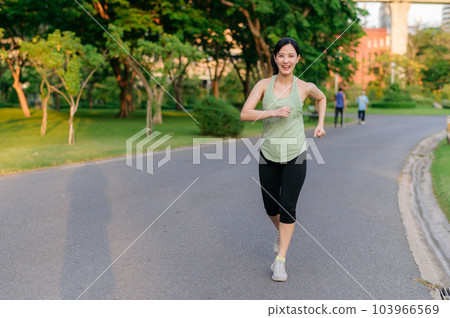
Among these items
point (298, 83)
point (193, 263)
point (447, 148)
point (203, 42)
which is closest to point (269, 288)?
point (193, 263)

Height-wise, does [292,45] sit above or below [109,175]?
above

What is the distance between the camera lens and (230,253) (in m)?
4.66

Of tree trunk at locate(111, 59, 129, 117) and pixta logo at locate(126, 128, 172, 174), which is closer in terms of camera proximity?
pixta logo at locate(126, 128, 172, 174)

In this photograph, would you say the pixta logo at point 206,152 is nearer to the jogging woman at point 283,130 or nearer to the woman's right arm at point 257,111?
the jogging woman at point 283,130

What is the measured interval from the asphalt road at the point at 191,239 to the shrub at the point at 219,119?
836 centimetres

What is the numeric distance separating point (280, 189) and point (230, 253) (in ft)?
2.93

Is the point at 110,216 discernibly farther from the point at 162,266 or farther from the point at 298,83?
the point at 298,83

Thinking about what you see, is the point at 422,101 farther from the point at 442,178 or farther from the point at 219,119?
the point at 442,178

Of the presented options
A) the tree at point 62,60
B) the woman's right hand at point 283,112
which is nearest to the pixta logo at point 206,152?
the tree at point 62,60

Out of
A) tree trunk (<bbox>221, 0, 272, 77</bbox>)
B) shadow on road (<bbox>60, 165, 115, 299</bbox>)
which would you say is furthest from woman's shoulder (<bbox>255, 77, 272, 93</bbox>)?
tree trunk (<bbox>221, 0, 272, 77</bbox>)

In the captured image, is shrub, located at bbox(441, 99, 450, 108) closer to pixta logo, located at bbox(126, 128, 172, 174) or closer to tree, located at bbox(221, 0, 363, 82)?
tree, located at bbox(221, 0, 363, 82)

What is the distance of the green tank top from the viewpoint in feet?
12.8

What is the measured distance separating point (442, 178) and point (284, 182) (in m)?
5.88

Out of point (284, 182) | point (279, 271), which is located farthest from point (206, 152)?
point (279, 271)
